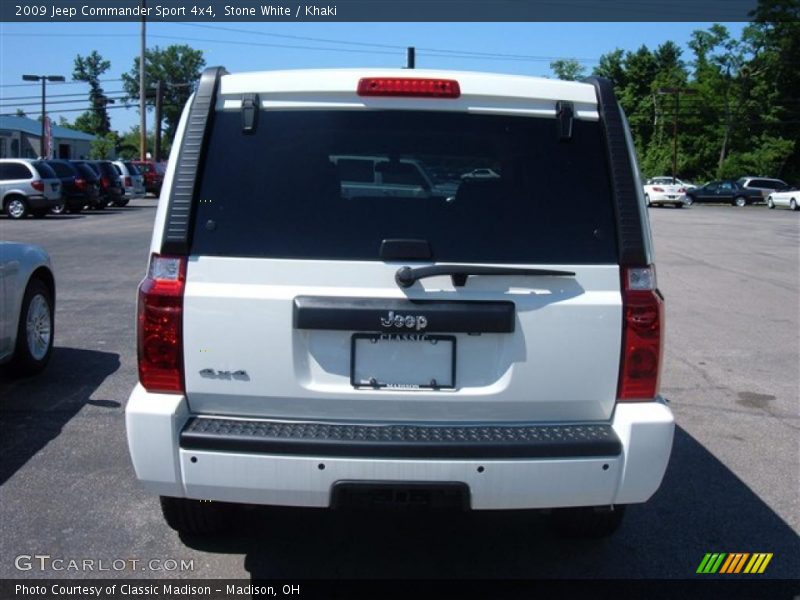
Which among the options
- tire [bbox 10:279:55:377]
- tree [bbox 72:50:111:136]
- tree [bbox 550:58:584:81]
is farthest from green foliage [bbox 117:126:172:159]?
tire [bbox 10:279:55:377]

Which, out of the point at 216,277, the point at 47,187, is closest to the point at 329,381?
the point at 216,277

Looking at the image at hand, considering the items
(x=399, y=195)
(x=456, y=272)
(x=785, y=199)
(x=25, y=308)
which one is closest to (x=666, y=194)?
(x=785, y=199)

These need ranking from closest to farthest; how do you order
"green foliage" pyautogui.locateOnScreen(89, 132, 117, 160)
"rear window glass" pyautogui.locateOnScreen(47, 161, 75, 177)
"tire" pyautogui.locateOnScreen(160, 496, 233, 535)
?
"tire" pyautogui.locateOnScreen(160, 496, 233, 535)
"rear window glass" pyautogui.locateOnScreen(47, 161, 75, 177)
"green foliage" pyautogui.locateOnScreen(89, 132, 117, 160)

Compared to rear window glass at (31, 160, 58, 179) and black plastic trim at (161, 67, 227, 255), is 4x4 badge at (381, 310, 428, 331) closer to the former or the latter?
black plastic trim at (161, 67, 227, 255)

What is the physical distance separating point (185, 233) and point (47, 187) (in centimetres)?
2630

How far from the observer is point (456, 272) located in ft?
10.9

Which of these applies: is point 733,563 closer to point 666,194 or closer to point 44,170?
point 44,170

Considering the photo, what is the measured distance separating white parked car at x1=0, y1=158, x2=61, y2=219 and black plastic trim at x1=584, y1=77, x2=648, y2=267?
26.5m

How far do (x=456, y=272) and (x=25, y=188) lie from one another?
87.7 feet

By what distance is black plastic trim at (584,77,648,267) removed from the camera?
135 inches

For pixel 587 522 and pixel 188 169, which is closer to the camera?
pixel 188 169

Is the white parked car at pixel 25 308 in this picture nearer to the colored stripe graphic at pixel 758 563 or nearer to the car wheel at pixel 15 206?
the colored stripe graphic at pixel 758 563

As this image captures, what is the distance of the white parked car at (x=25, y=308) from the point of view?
262 inches

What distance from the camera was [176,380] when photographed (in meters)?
3.39
